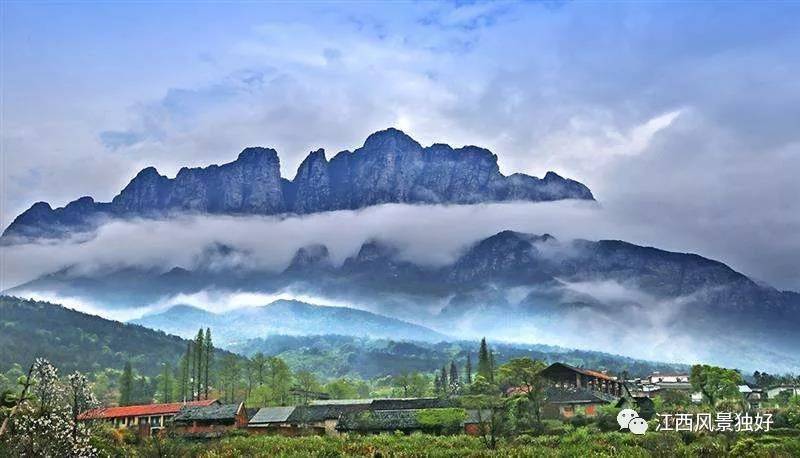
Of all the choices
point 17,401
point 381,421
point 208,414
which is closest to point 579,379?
point 381,421

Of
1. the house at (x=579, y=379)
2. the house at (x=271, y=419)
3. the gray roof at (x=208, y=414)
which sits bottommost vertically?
the house at (x=271, y=419)

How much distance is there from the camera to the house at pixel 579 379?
110562 mm

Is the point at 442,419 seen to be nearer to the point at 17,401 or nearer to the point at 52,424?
the point at 52,424

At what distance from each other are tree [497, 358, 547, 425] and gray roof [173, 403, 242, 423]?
29.3 meters

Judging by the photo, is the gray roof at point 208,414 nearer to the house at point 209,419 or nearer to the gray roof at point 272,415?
the house at point 209,419

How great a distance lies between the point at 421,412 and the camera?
7462 centimetres

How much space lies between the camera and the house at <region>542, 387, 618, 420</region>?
8344cm

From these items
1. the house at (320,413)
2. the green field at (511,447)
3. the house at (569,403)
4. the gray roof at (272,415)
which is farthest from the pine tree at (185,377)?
the green field at (511,447)

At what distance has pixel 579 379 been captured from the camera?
4375 inches

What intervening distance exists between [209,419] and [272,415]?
27.6 feet

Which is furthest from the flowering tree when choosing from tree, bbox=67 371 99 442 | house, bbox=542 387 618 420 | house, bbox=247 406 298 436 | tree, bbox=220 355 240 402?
tree, bbox=220 355 240 402

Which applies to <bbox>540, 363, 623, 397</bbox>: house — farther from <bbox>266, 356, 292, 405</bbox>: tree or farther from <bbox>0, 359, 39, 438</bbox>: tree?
<bbox>0, 359, 39, 438</bbox>: tree

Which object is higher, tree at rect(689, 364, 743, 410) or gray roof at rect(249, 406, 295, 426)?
tree at rect(689, 364, 743, 410)

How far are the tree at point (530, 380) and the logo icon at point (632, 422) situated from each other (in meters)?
8.59
